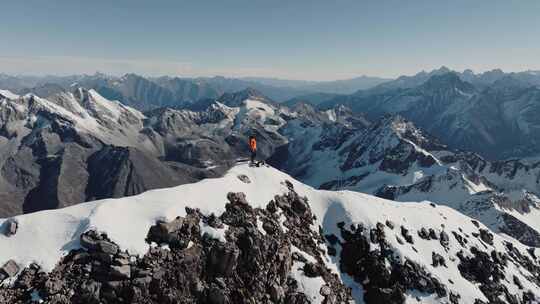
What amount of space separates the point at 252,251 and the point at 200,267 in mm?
9188

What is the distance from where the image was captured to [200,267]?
51.2 meters

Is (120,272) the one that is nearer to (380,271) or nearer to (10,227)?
(10,227)

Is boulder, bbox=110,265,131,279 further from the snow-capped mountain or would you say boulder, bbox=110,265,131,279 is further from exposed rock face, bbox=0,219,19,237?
exposed rock face, bbox=0,219,19,237

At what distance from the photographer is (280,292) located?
5719 centimetres

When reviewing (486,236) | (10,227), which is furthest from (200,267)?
(486,236)

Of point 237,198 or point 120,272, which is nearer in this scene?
point 120,272

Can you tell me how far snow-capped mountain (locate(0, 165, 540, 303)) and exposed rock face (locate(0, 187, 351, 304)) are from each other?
14 centimetres

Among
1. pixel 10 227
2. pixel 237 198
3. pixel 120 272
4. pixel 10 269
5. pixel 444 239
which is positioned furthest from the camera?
pixel 444 239

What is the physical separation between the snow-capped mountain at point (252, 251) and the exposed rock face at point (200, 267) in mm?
141

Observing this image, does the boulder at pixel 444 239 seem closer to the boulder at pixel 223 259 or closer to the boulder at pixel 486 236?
the boulder at pixel 486 236

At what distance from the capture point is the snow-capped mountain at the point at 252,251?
43.3m

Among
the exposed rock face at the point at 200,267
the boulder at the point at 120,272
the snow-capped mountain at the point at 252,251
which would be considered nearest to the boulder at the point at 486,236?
the snow-capped mountain at the point at 252,251

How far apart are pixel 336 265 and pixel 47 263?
4922 centimetres

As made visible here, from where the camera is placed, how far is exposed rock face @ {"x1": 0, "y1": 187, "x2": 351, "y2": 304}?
41344 millimetres
